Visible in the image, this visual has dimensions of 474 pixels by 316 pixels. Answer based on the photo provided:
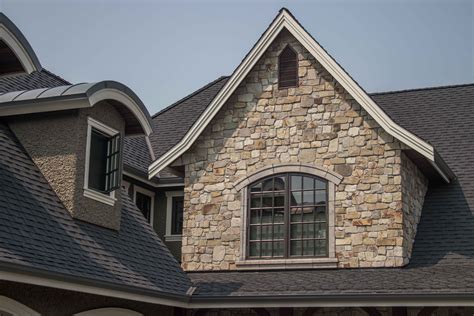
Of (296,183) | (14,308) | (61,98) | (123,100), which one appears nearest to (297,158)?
(296,183)

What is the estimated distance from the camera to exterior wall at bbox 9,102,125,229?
1272 centimetres

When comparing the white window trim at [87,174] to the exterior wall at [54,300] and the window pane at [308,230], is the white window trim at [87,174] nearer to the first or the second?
the exterior wall at [54,300]

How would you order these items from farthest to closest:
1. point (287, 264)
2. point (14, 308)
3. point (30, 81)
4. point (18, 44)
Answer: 1. point (30, 81)
2. point (287, 264)
3. point (18, 44)
4. point (14, 308)

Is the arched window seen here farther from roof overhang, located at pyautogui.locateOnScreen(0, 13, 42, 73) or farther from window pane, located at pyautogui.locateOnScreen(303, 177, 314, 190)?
roof overhang, located at pyautogui.locateOnScreen(0, 13, 42, 73)

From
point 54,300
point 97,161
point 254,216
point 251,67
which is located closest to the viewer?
point 54,300

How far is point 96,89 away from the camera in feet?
42.6

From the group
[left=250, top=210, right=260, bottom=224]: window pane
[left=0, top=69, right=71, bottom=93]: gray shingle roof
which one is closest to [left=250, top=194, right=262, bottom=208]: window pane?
[left=250, top=210, right=260, bottom=224]: window pane

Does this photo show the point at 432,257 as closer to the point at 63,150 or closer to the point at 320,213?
the point at 320,213

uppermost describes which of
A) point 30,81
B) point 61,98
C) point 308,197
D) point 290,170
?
point 30,81

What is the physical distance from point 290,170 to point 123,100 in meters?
3.72

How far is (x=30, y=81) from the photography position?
671 inches

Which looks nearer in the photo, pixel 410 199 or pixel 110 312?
pixel 110 312

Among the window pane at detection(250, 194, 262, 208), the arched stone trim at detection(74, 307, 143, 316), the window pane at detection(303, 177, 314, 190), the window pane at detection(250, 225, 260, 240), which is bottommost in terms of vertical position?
the arched stone trim at detection(74, 307, 143, 316)

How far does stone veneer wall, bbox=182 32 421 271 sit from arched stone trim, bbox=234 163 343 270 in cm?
9
